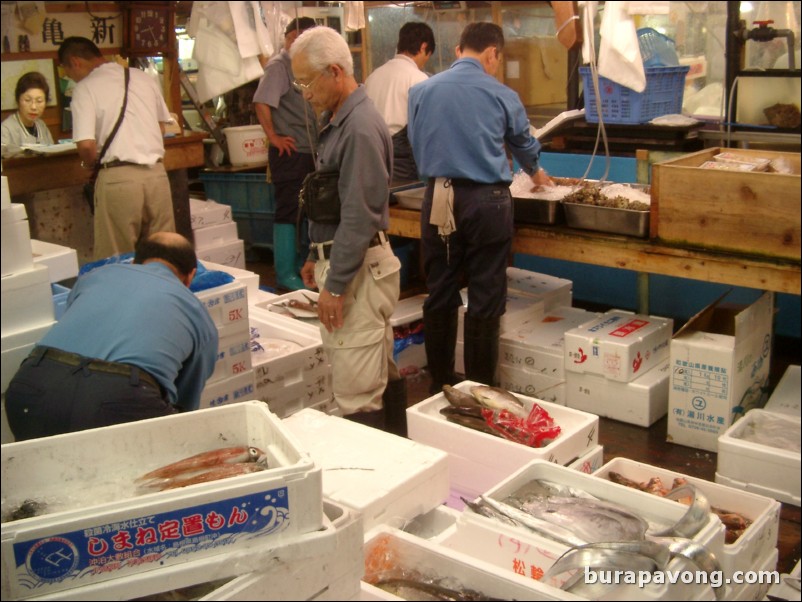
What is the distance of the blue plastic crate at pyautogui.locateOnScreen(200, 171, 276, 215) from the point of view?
7.97 metres

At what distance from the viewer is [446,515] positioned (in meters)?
2.77

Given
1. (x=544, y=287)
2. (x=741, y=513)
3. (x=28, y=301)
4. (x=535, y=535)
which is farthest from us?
(x=544, y=287)

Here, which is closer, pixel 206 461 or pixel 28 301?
pixel 206 461

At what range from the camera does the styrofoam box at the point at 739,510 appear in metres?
2.67

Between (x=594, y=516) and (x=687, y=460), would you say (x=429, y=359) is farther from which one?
(x=594, y=516)

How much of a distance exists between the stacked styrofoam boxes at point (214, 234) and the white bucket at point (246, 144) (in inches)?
36.8

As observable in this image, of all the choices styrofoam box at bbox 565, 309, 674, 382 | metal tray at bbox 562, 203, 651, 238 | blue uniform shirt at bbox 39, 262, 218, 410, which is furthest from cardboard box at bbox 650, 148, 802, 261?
blue uniform shirt at bbox 39, 262, 218, 410

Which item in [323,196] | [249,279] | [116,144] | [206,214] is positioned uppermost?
[116,144]

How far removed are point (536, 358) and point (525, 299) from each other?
0.55 meters

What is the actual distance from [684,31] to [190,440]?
18.0 ft

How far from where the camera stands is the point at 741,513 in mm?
3039

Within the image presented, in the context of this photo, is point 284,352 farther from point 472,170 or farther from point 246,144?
point 246,144

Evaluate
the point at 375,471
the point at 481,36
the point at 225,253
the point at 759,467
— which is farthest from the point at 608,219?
the point at 225,253

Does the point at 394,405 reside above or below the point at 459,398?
below
